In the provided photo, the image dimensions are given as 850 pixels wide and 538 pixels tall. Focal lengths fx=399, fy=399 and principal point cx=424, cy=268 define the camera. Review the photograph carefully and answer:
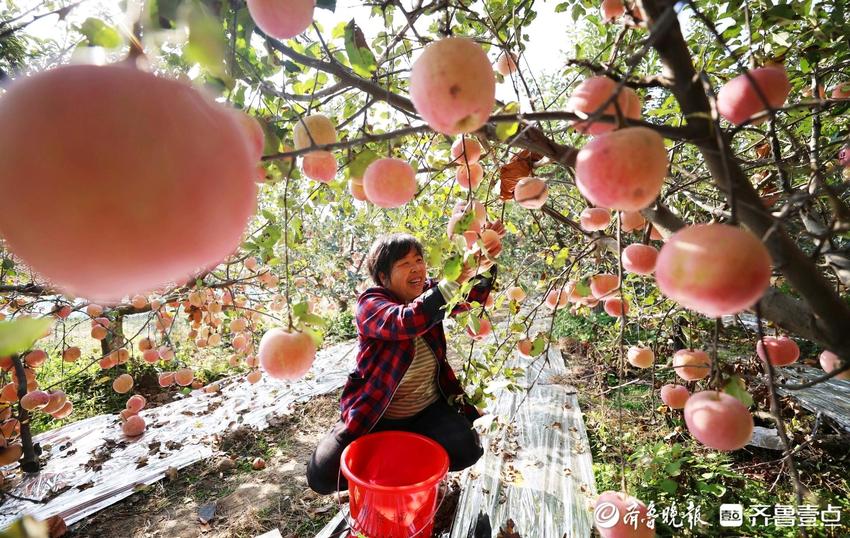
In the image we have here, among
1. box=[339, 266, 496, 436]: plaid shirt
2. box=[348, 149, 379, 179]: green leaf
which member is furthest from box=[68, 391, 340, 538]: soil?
box=[348, 149, 379, 179]: green leaf

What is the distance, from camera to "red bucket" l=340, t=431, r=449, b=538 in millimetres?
1530

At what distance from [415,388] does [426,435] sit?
24cm

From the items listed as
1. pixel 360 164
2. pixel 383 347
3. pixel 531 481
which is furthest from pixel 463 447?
pixel 360 164

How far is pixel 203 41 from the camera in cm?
49

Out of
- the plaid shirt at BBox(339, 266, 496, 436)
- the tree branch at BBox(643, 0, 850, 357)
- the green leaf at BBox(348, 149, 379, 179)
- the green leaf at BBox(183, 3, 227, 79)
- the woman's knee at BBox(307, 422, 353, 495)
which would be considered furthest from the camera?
the woman's knee at BBox(307, 422, 353, 495)

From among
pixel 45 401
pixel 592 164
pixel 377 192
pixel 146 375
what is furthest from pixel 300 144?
pixel 146 375

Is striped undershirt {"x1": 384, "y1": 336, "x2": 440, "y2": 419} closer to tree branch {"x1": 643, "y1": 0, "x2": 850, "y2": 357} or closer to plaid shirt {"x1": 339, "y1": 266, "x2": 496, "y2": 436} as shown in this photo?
plaid shirt {"x1": 339, "y1": 266, "x2": 496, "y2": 436}

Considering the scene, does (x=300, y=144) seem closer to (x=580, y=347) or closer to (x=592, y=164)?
(x=592, y=164)

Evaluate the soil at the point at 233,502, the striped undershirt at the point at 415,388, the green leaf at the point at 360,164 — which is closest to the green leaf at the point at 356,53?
the green leaf at the point at 360,164

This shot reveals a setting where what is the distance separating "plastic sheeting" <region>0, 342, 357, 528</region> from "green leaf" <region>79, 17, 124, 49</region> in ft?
5.65

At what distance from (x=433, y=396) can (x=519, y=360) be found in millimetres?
3311

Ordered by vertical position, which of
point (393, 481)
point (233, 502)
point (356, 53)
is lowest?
point (233, 502)

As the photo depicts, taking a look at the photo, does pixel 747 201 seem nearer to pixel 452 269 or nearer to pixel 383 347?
pixel 452 269

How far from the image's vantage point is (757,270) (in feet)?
1.52
